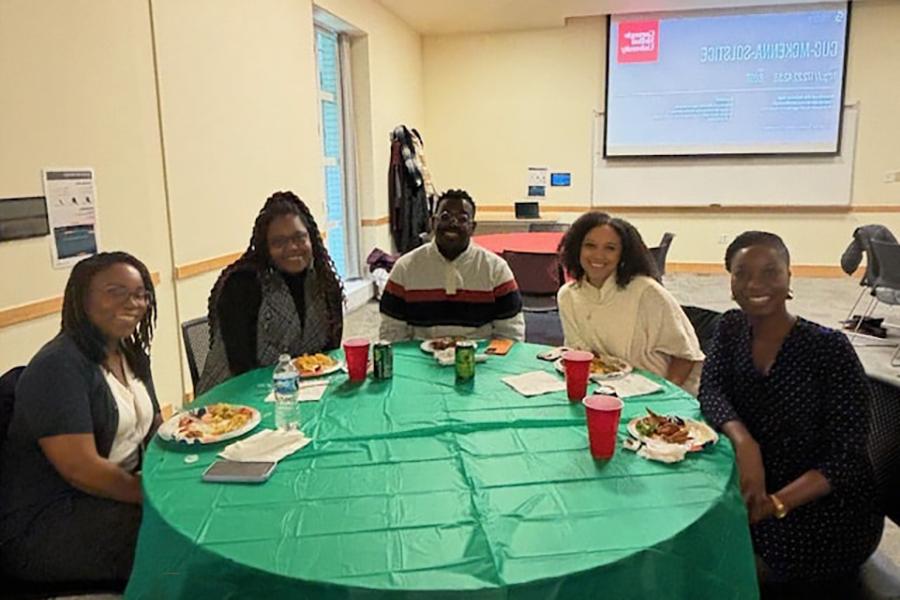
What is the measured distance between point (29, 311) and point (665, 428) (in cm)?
230

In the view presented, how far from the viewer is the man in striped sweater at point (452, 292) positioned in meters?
2.65

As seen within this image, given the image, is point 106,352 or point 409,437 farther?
point 106,352

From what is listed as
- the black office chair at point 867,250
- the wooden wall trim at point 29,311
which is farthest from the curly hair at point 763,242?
the black office chair at point 867,250

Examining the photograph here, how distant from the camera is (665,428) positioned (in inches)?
62.2

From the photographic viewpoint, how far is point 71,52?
273cm

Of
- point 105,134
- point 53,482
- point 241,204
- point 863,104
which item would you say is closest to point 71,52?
point 105,134

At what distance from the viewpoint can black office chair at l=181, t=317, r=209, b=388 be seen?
2.47 meters

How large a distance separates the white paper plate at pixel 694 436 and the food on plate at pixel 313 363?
3.10 ft

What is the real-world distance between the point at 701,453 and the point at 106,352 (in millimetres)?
1433

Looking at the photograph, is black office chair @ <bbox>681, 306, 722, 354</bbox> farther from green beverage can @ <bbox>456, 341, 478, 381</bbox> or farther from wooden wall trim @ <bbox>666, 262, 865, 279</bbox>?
wooden wall trim @ <bbox>666, 262, 865, 279</bbox>

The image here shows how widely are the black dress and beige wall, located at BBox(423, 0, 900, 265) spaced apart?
657cm

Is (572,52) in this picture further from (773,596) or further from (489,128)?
(773,596)

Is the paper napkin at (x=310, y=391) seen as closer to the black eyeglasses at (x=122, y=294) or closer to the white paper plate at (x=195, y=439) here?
the white paper plate at (x=195, y=439)

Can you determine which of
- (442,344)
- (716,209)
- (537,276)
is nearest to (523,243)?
(537,276)
